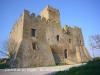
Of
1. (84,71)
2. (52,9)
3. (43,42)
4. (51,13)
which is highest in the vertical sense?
(52,9)

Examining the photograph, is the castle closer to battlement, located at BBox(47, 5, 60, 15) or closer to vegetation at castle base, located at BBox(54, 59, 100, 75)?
battlement, located at BBox(47, 5, 60, 15)

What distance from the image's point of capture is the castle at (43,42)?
1509 cm

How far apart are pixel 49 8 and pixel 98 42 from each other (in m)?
20.0

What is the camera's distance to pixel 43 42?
60.1ft

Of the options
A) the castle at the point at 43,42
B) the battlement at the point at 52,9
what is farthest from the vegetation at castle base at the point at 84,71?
the battlement at the point at 52,9

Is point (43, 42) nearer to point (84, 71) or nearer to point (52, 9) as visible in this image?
point (52, 9)

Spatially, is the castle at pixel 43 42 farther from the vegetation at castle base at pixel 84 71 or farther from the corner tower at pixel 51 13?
the vegetation at castle base at pixel 84 71

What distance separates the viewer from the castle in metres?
15.1

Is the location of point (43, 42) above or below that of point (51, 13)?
below

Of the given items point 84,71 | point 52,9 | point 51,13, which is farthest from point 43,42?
point 84,71

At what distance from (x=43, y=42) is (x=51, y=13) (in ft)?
29.0

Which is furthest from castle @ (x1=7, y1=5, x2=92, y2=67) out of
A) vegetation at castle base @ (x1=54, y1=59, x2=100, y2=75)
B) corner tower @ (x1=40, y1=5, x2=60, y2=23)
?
vegetation at castle base @ (x1=54, y1=59, x2=100, y2=75)

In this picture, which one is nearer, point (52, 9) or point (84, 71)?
point (84, 71)

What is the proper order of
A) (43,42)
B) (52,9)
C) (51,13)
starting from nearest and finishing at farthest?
1. (43,42)
2. (51,13)
3. (52,9)
